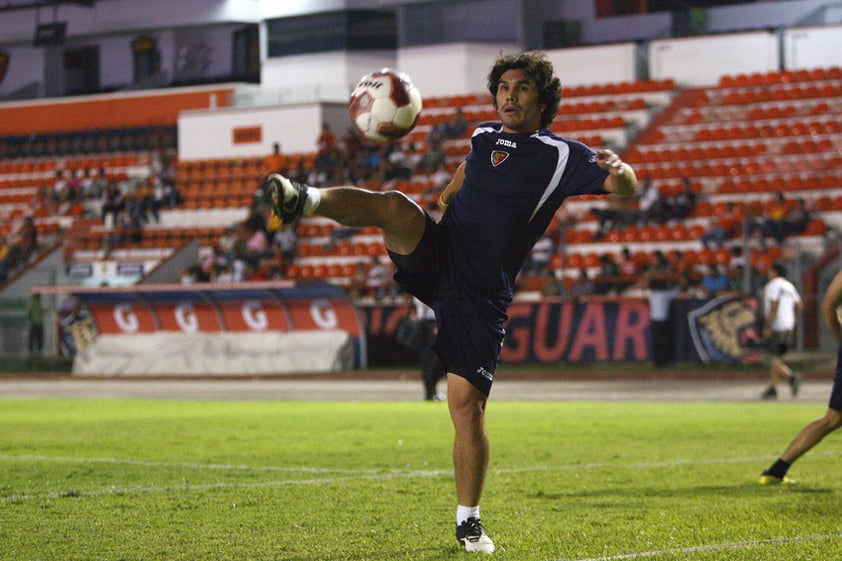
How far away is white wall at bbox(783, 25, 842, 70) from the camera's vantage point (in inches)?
1537

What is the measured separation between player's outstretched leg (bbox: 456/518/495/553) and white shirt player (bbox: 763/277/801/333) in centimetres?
1553

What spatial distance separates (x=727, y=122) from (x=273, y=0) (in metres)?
19.5

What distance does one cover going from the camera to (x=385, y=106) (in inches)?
297

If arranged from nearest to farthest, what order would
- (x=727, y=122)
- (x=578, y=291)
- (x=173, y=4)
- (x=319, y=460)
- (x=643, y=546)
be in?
1. (x=643, y=546)
2. (x=319, y=460)
3. (x=578, y=291)
4. (x=727, y=122)
5. (x=173, y=4)

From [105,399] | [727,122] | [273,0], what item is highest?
[273,0]

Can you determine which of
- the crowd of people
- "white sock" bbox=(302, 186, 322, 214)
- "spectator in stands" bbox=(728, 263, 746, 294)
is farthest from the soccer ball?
the crowd of people

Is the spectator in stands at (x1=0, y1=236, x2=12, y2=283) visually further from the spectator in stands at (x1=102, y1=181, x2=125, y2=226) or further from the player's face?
the player's face

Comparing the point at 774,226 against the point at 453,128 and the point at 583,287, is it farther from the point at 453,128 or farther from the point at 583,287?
the point at 453,128

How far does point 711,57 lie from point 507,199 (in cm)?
3459

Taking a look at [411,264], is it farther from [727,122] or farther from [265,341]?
[727,122]

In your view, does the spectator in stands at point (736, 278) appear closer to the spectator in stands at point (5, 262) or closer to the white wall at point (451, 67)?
the white wall at point (451, 67)

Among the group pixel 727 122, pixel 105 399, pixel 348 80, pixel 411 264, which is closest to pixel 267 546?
pixel 411 264

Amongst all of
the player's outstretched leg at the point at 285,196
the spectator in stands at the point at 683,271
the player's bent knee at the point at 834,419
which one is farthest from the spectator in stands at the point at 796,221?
the player's outstretched leg at the point at 285,196

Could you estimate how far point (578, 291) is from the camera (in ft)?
100
